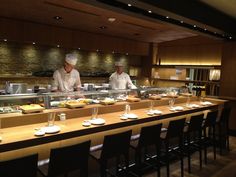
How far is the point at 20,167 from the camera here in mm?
1837

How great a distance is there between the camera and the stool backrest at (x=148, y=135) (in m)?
2.88

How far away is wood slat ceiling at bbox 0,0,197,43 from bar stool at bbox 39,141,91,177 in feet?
9.03

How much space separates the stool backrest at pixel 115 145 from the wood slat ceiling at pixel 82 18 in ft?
8.16

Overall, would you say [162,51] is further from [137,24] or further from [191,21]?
[191,21]

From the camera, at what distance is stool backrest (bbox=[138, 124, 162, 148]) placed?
2.88 meters

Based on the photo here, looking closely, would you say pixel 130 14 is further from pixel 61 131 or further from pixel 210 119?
pixel 210 119

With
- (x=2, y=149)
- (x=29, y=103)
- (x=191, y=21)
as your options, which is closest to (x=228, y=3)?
(x=191, y=21)

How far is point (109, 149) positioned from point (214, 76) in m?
5.63

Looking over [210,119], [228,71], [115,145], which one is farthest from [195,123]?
[228,71]

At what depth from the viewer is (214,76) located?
23.2 feet

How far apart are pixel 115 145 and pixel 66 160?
59 cm

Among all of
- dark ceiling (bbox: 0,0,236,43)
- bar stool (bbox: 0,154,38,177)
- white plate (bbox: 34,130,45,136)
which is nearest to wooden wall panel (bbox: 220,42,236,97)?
dark ceiling (bbox: 0,0,236,43)

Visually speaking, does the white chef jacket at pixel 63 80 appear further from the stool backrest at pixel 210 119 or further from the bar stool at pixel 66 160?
the stool backrest at pixel 210 119

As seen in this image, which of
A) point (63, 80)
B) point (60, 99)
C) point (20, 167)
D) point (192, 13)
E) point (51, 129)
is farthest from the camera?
point (63, 80)
